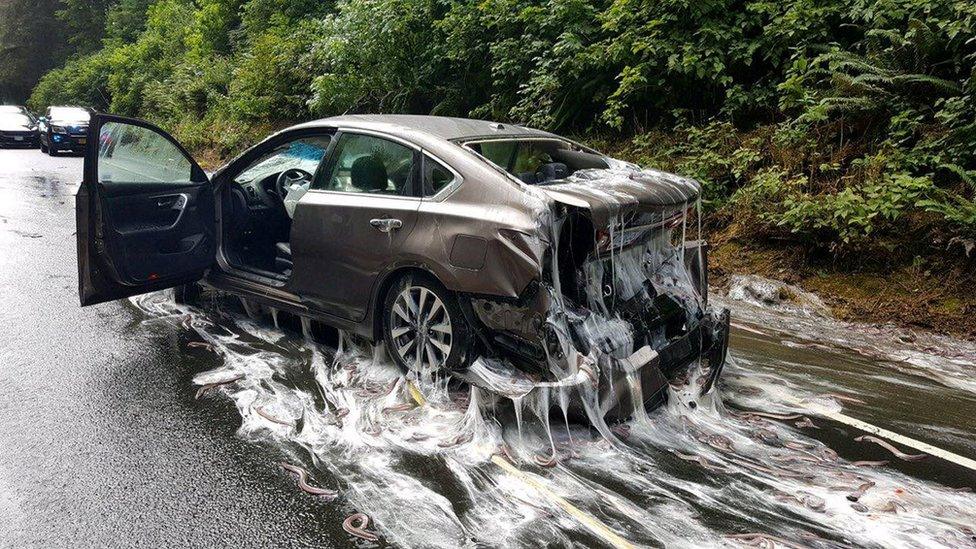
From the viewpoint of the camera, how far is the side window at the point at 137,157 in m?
4.89

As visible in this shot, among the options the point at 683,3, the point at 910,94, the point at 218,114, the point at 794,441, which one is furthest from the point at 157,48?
the point at 794,441

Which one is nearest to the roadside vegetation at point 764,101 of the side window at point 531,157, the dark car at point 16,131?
the side window at point 531,157

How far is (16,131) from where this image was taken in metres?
25.7

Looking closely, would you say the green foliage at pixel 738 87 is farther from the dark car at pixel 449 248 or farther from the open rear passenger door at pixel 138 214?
the open rear passenger door at pixel 138 214

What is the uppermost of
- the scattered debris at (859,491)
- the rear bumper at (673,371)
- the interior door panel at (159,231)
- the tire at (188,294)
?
the interior door panel at (159,231)

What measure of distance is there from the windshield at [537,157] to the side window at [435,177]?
0.82 feet

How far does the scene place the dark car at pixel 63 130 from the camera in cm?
2317

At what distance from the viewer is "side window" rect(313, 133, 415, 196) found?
14.7 feet

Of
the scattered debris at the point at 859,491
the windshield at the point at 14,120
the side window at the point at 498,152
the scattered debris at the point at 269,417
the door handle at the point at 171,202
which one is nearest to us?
the scattered debris at the point at 859,491

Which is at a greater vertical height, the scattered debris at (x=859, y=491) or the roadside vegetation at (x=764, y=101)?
the roadside vegetation at (x=764, y=101)

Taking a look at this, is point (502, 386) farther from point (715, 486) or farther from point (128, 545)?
point (128, 545)

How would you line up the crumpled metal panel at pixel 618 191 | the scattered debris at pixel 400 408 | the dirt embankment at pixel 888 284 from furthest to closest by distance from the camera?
the dirt embankment at pixel 888 284 → the scattered debris at pixel 400 408 → the crumpled metal panel at pixel 618 191

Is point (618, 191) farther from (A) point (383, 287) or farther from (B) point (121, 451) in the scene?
(B) point (121, 451)

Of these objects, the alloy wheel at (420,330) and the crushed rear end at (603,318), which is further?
the alloy wheel at (420,330)
